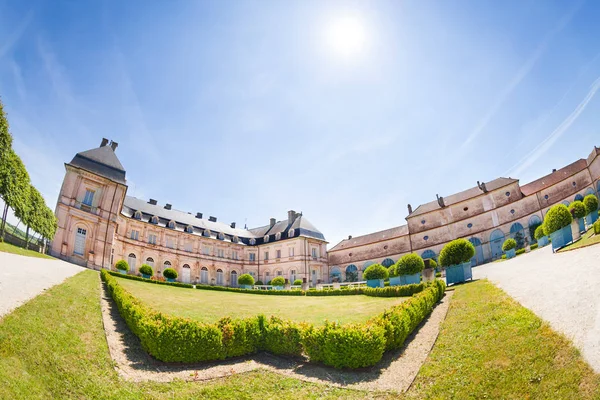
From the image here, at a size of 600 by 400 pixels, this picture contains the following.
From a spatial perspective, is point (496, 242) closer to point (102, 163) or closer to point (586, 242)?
point (586, 242)

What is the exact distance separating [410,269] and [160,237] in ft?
108

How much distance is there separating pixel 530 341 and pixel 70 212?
35857mm

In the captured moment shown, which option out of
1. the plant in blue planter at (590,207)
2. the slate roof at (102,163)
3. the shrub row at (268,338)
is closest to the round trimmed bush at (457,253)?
the shrub row at (268,338)

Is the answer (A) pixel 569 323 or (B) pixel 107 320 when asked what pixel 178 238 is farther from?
(A) pixel 569 323

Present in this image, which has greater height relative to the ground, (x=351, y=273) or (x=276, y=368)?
(x=351, y=273)

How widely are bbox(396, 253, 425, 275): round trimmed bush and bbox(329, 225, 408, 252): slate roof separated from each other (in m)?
24.7

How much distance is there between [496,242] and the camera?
37344mm

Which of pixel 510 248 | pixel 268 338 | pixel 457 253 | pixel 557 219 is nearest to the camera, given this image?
pixel 268 338

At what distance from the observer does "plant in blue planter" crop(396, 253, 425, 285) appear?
20.2 metres

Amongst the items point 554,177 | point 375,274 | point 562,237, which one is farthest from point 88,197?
point 554,177

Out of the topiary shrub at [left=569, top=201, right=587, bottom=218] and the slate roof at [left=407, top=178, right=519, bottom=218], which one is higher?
the slate roof at [left=407, top=178, right=519, bottom=218]

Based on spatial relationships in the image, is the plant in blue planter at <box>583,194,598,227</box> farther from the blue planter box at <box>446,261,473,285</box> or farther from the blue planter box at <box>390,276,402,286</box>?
the blue planter box at <box>390,276,402,286</box>

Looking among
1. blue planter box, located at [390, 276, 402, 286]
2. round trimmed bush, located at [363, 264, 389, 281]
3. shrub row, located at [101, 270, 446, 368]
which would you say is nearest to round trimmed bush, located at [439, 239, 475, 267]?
blue planter box, located at [390, 276, 402, 286]

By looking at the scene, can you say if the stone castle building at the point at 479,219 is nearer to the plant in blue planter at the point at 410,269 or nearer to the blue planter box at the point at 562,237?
the blue planter box at the point at 562,237
